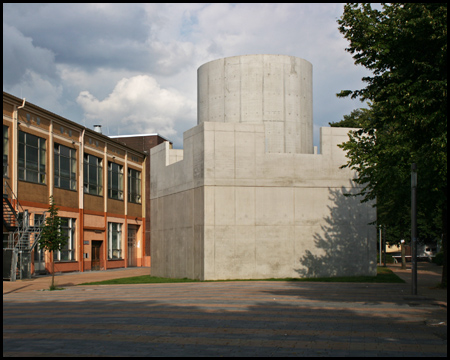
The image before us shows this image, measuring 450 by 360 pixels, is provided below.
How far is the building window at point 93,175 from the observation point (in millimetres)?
49500

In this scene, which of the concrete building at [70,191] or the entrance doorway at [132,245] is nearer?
the concrete building at [70,191]

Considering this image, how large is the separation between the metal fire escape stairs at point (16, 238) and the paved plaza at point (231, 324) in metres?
14.7

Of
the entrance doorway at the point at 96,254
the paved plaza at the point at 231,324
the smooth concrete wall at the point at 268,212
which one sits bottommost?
the entrance doorway at the point at 96,254

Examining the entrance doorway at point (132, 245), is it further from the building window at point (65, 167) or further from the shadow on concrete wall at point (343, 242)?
the shadow on concrete wall at point (343, 242)

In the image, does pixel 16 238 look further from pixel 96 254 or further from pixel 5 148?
pixel 96 254

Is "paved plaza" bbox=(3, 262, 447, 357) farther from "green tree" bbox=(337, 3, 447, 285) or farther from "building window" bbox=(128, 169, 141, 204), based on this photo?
"building window" bbox=(128, 169, 141, 204)

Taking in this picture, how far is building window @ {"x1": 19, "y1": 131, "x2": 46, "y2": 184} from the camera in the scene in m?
39.3

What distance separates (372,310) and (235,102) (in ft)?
58.8

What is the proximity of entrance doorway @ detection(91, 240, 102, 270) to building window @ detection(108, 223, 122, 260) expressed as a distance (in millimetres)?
2093

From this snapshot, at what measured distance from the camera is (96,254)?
2010 inches

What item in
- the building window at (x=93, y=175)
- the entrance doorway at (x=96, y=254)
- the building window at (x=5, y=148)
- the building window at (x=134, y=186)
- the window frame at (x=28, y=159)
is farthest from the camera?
the building window at (x=134, y=186)

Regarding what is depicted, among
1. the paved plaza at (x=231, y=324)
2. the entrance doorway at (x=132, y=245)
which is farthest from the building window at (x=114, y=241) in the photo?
the paved plaza at (x=231, y=324)

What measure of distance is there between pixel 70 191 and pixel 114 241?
35.5 feet

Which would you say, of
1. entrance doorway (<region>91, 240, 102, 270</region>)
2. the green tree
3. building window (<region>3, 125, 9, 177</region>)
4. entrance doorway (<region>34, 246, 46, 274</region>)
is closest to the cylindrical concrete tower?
the green tree
